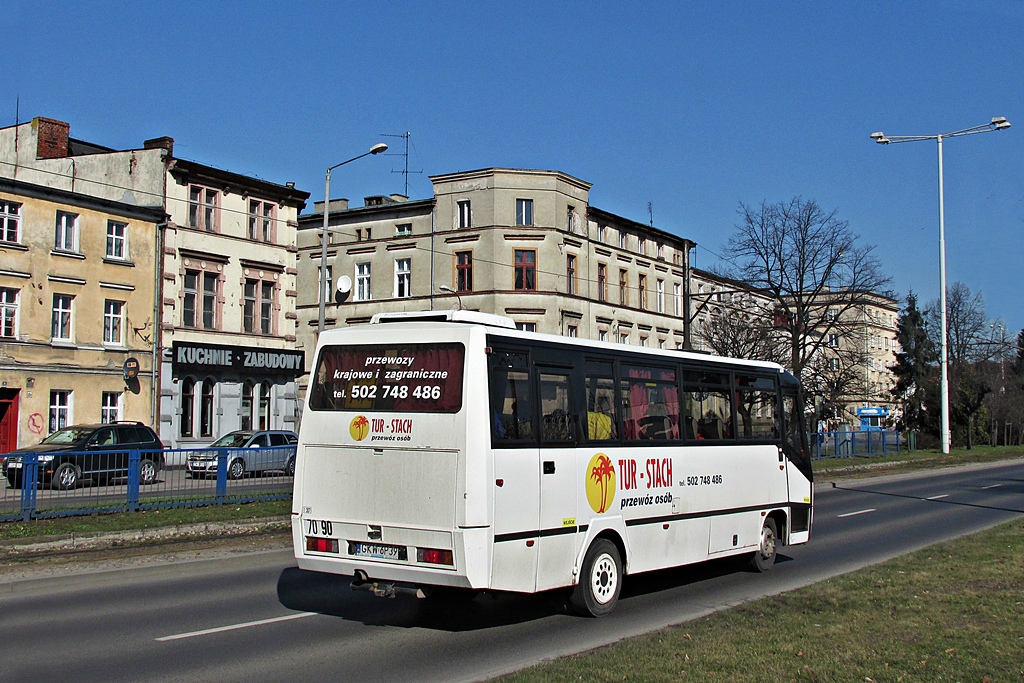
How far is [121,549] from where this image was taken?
14711mm

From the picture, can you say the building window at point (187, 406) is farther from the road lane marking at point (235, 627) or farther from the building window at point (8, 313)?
the road lane marking at point (235, 627)

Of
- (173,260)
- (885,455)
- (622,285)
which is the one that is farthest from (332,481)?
(622,285)

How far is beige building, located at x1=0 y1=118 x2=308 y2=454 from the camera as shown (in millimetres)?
39844

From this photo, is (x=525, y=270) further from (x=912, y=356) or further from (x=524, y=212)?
(x=912, y=356)

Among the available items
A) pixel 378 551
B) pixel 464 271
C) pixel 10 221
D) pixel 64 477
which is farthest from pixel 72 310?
pixel 378 551

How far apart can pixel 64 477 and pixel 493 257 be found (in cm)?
3799

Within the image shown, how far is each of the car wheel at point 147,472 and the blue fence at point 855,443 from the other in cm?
3161

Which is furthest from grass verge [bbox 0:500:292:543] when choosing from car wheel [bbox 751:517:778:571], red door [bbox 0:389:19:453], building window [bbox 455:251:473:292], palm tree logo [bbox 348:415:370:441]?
building window [bbox 455:251:473:292]

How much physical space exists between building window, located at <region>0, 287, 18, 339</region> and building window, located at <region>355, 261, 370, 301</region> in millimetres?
25444

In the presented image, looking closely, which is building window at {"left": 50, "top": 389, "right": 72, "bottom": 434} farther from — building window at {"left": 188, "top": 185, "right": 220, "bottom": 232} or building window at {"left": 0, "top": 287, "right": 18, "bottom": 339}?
building window at {"left": 188, "top": 185, "right": 220, "bottom": 232}

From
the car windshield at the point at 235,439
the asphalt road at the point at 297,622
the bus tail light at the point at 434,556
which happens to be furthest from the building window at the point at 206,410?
the bus tail light at the point at 434,556

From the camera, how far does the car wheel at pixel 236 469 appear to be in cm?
1987

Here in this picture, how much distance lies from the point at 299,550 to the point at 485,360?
2763mm

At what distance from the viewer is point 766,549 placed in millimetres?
14047
